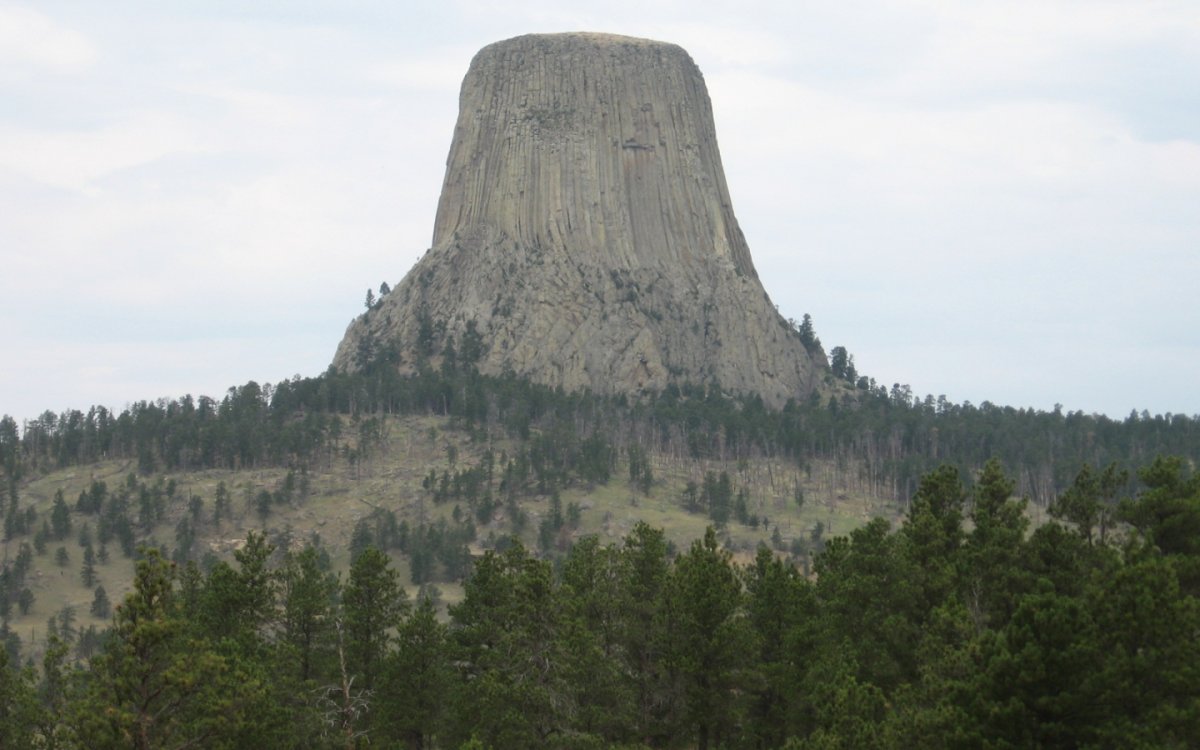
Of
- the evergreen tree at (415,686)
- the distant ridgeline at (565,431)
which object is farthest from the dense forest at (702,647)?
the distant ridgeline at (565,431)

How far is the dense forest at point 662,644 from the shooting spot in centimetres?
4009

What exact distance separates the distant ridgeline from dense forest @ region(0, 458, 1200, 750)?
93747mm

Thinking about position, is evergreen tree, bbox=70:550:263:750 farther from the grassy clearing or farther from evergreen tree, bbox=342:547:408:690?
the grassy clearing

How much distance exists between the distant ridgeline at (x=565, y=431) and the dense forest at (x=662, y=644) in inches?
3691

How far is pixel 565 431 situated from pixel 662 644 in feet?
347

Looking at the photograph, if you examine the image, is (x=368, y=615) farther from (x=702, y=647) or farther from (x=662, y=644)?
(x=702, y=647)

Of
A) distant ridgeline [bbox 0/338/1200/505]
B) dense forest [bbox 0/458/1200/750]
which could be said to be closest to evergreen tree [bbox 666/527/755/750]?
dense forest [bbox 0/458/1200/750]

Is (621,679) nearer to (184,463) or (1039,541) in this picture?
(1039,541)

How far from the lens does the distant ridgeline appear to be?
159875mm

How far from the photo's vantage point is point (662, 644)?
55.9 metres

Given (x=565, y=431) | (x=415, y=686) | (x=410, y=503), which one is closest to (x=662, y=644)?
(x=415, y=686)

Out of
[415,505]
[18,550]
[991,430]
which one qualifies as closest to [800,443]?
[991,430]

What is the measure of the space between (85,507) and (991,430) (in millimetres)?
98892

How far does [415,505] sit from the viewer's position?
14862cm
